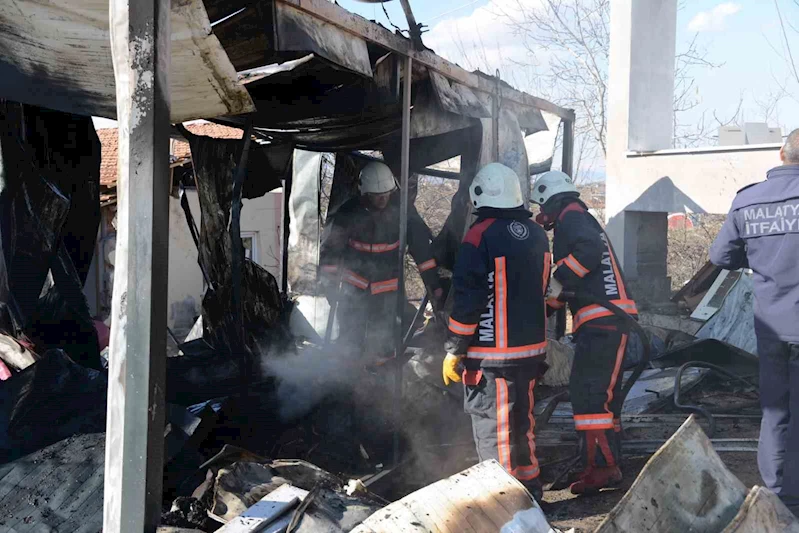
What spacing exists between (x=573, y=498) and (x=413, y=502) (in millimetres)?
2384

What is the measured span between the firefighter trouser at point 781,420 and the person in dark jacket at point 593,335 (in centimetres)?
89

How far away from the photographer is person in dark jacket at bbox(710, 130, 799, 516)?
12.8 feet

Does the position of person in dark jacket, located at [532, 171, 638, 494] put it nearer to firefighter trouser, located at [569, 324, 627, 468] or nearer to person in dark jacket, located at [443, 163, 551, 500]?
firefighter trouser, located at [569, 324, 627, 468]

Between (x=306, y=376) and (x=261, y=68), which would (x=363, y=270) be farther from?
(x=261, y=68)

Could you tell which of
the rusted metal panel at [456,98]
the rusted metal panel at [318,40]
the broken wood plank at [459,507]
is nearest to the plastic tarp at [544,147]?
the rusted metal panel at [456,98]

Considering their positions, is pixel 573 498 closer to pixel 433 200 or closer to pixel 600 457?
pixel 600 457

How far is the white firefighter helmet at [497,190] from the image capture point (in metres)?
4.31

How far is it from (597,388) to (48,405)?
3.36 metres

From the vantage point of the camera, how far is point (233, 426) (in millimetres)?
4629

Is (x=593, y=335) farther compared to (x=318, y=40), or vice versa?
(x=593, y=335)

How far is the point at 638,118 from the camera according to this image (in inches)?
369

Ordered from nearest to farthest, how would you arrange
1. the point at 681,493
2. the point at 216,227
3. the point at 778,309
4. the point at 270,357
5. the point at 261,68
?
the point at 681,493
the point at 778,309
the point at 261,68
the point at 216,227
the point at 270,357

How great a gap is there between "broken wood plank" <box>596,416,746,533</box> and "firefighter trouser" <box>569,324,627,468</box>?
1481 millimetres

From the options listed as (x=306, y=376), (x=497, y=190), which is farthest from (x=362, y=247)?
(x=497, y=190)
